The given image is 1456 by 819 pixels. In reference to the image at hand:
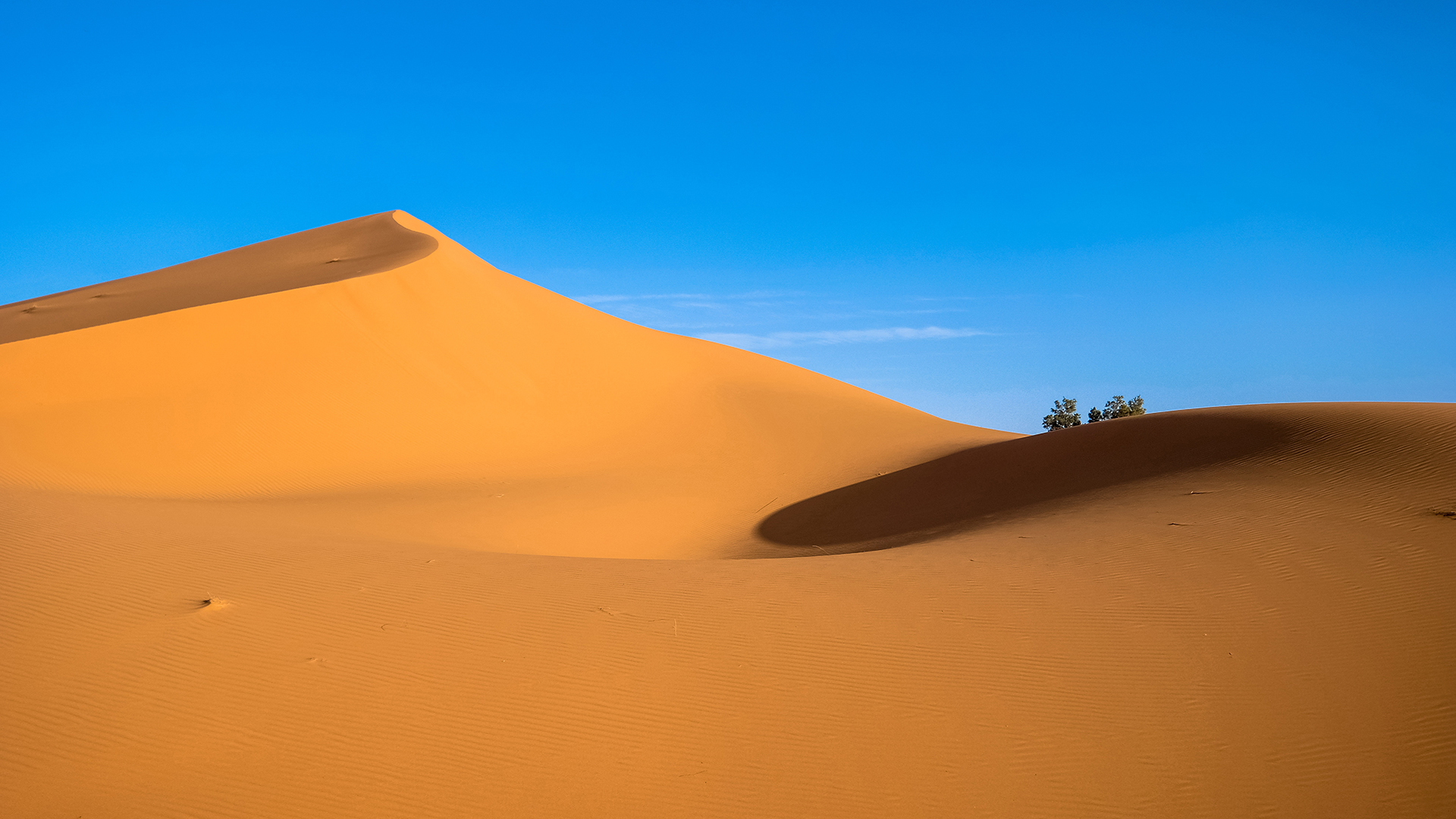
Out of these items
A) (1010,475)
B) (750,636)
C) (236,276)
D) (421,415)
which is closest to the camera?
(750,636)

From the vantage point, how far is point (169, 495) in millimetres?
12719

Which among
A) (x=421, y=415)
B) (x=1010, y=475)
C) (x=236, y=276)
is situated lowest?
(x=1010, y=475)

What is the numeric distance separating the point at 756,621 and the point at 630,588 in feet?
4.48

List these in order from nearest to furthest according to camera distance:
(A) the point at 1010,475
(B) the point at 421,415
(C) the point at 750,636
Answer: (C) the point at 750,636 < (A) the point at 1010,475 < (B) the point at 421,415

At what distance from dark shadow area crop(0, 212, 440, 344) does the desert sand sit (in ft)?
19.1

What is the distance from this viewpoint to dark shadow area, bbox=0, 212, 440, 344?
20.2 m

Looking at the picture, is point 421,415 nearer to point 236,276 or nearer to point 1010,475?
point 236,276

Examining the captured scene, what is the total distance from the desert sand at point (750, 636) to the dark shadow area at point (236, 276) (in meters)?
5.82

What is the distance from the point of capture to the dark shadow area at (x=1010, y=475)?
12.6 m

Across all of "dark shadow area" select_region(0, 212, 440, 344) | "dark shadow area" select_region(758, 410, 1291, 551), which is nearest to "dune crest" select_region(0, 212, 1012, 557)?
"dark shadow area" select_region(0, 212, 440, 344)

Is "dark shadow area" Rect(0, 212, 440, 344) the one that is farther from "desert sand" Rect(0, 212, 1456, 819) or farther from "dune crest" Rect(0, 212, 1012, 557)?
"desert sand" Rect(0, 212, 1456, 819)

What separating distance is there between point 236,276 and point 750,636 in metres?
24.6

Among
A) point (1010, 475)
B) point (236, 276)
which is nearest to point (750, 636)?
point (1010, 475)

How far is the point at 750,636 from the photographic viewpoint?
6.30m
